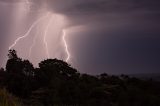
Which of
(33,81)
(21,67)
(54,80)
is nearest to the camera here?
(54,80)

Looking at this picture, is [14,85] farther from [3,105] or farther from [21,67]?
[3,105]

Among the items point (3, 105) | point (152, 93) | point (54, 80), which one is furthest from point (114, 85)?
point (3, 105)

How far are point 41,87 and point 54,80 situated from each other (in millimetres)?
2201

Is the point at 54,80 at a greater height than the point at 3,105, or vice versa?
the point at 54,80

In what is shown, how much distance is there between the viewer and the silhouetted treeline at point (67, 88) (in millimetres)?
37206

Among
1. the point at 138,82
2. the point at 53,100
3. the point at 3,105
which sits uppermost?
the point at 138,82

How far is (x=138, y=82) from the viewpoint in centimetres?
4831

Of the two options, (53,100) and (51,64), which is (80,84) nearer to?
(53,100)

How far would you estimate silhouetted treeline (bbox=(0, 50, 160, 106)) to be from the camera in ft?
122

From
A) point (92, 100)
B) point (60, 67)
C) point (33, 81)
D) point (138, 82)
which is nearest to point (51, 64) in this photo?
point (60, 67)

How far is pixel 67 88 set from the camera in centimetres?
3878

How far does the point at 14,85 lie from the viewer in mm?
41125

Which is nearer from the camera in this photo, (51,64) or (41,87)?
(41,87)

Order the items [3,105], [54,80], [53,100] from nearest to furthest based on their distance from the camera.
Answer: [3,105]
[53,100]
[54,80]
